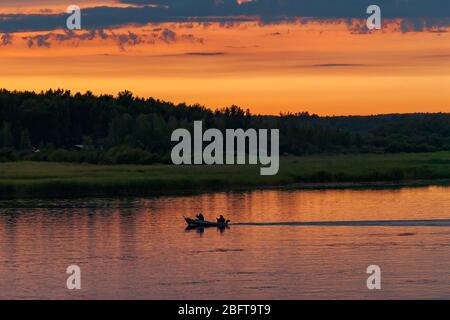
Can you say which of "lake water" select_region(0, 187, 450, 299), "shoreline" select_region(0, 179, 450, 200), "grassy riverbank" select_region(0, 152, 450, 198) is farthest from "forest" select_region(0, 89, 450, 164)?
"lake water" select_region(0, 187, 450, 299)

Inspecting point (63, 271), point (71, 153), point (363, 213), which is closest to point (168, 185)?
point (363, 213)

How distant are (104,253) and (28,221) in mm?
14167

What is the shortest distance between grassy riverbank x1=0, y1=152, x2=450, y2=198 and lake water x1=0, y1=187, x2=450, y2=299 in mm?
7250

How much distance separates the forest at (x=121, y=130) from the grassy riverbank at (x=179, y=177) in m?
10.9

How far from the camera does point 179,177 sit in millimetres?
96625

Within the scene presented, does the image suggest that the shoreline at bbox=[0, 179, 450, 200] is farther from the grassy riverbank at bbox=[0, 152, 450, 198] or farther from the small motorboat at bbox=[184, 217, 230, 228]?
the small motorboat at bbox=[184, 217, 230, 228]

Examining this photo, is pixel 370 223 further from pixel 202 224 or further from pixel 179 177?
pixel 179 177

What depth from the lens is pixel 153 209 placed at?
7450 cm

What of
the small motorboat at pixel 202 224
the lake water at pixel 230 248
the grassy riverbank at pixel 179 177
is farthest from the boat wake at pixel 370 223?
the grassy riverbank at pixel 179 177

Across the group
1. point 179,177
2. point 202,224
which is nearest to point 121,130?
point 179,177

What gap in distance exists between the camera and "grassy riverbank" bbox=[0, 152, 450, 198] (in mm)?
89125

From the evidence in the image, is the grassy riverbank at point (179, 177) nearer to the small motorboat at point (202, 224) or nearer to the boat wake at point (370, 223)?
the small motorboat at point (202, 224)

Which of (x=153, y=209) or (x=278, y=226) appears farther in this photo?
(x=153, y=209)
